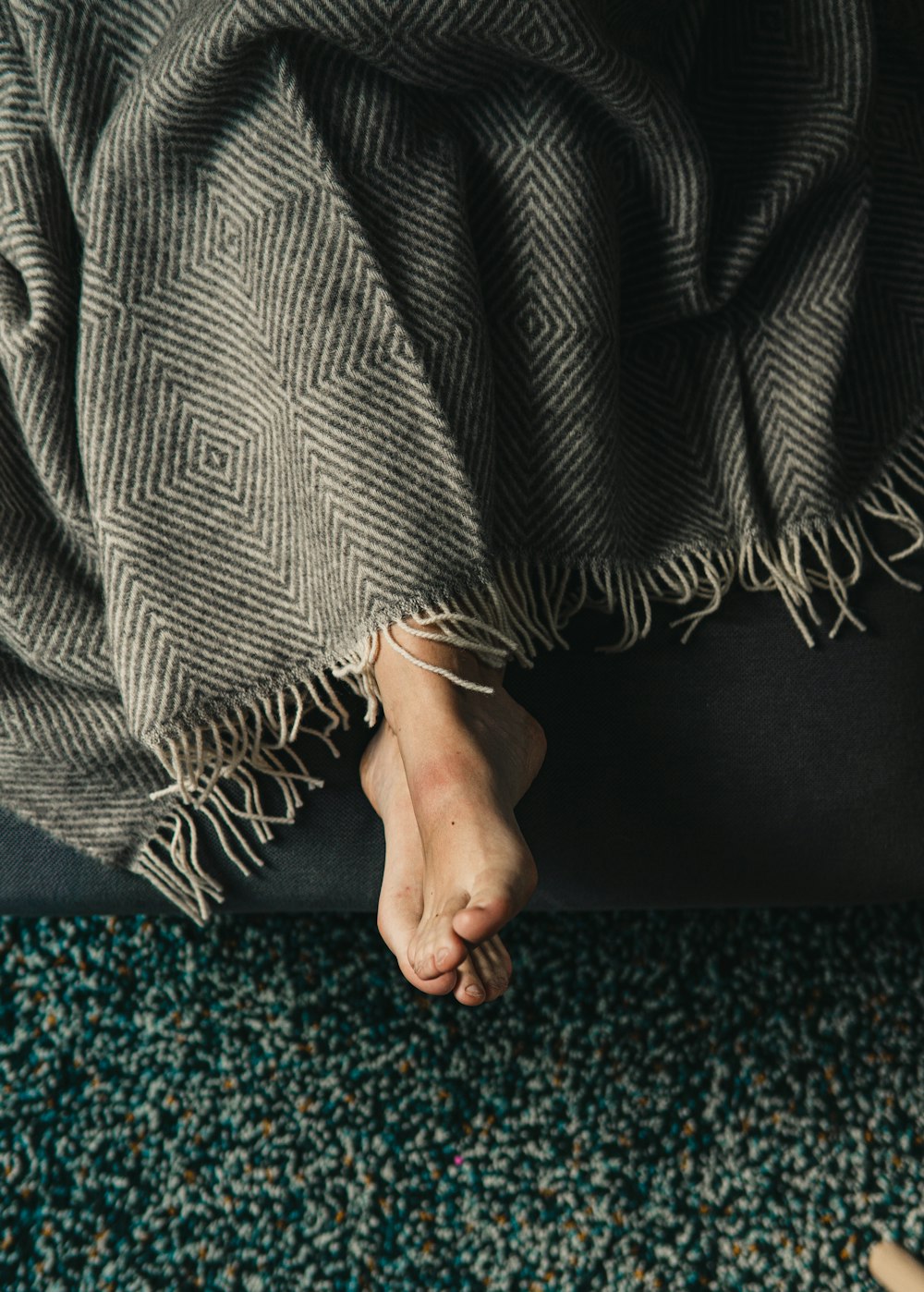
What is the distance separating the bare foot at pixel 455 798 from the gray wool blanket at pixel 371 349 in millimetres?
27

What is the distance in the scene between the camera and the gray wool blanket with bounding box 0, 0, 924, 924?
677mm

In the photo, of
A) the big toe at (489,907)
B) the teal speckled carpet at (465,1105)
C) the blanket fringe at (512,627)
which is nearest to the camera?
the big toe at (489,907)

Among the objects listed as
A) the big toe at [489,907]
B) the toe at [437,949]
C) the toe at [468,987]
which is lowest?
the toe at [468,987]

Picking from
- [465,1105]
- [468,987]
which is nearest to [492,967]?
[468,987]

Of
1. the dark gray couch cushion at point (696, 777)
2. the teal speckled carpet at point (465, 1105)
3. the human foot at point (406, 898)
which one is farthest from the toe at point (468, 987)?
the teal speckled carpet at point (465, 1105)

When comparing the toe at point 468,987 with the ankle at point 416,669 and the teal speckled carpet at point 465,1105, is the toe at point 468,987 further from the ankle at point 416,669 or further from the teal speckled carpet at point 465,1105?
the teal speckled carpet at point 465,1105

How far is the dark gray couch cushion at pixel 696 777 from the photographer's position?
81cm

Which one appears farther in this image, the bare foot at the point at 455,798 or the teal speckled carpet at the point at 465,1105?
the teal speckled carpet at the point at 465,1105

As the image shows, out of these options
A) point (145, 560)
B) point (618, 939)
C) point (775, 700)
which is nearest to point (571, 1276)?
point (618, 939)

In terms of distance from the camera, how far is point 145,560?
71 cm

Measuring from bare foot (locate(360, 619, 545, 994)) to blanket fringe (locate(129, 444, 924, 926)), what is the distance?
0.02 metres

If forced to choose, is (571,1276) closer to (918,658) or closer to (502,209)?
(918,658)

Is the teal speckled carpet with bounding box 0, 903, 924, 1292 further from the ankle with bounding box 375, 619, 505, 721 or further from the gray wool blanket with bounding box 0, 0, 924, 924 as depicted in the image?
the ankle with bounding box 375, 619, 505, 721

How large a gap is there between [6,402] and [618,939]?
730 mm
